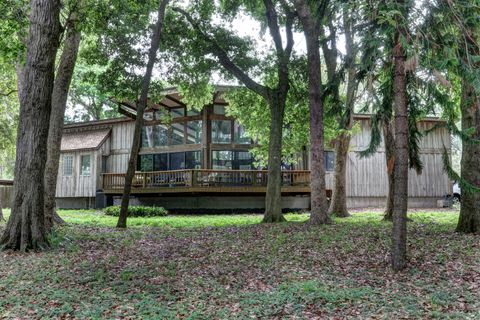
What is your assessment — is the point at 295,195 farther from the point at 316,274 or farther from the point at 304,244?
the point at 316,274

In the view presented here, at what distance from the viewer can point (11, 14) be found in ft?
35.1

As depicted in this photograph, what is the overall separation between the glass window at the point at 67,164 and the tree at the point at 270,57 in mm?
14561

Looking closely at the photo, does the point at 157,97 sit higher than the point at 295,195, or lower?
higher

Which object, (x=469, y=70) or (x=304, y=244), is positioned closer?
(x=469, y=70)

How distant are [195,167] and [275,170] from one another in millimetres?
9261

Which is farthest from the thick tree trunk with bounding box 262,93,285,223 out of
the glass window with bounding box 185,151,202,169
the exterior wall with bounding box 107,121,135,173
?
the exterior wall with bounding box 107,121,135,173

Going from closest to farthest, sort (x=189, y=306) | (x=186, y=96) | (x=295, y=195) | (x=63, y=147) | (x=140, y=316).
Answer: (x=140, y=316), (x=189, y=306), (x=186, y=96), (x=295, y=195), (x=63, y=147)

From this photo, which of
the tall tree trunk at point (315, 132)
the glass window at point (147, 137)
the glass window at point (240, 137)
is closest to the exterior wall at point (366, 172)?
the glass window at point (147, 137)

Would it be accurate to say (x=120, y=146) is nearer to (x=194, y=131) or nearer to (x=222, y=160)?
(x=194, y=131)

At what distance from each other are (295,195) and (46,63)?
1605 cm

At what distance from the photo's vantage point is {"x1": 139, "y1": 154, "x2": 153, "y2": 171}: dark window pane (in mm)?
24719

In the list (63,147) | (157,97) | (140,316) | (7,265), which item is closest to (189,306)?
(140,316)

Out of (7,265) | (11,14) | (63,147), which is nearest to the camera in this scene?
(7,265)

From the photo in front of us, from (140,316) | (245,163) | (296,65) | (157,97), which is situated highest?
(296,65)
